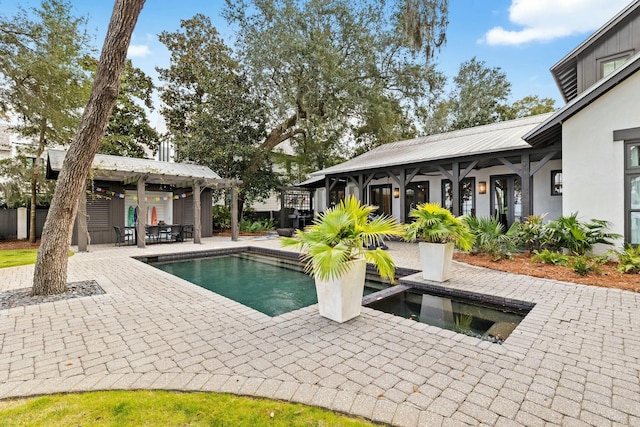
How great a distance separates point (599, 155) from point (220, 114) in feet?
45.4

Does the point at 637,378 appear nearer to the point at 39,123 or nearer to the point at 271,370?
the point at 271,370

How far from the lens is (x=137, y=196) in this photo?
1082 centimetres

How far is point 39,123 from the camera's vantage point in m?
10.7

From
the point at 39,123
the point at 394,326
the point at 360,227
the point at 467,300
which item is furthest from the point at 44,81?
the point at 467,300

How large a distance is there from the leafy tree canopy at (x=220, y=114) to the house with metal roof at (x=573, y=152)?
5.68 meters

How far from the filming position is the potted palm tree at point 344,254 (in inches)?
132

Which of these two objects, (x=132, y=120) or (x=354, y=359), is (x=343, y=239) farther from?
(x=132, y=120)

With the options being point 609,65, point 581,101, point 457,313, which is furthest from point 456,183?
point 457,313

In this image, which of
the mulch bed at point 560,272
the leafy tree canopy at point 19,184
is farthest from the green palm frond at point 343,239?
the leafy tree canopy at point 19,184

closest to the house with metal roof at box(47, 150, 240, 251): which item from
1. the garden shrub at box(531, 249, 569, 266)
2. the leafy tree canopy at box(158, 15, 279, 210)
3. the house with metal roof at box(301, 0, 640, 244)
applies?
the leafy tree canopy at box(158, 15, 279, 210)

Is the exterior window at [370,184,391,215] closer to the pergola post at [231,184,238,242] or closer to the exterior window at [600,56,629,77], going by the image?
the pergola post at [231,184,238,242]

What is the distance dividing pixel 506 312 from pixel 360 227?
2312 millimetres

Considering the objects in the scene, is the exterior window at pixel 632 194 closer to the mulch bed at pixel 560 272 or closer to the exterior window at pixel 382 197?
the mulch bed at pixel 560 272

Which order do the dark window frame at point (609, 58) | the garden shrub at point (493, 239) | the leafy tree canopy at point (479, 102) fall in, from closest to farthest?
1. the garden shrub at point (493, 239)
2. the dark window frame at point (609, 58)
3. the leafy tree canopy at point (479, 102)
